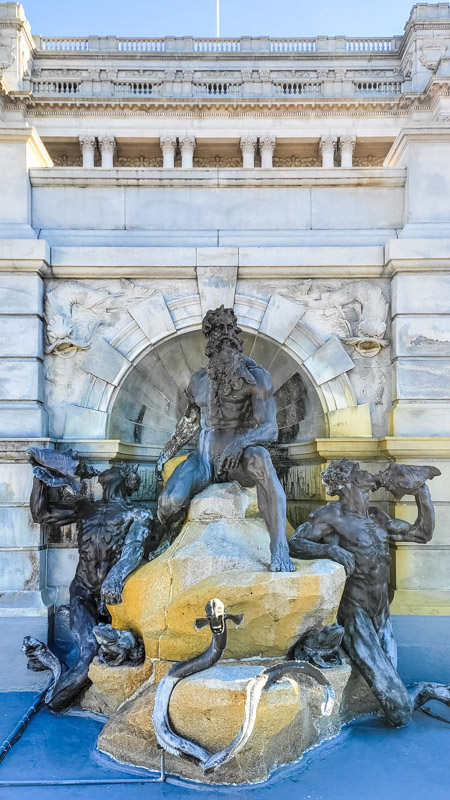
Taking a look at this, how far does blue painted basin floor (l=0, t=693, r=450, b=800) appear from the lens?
4.27 meters

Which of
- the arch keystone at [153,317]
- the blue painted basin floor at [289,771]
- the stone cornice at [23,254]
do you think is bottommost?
the blue painted basin floor at [289,771]

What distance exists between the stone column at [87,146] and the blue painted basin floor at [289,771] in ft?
91.1

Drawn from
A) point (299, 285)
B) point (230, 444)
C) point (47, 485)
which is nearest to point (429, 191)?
point (299, 285)

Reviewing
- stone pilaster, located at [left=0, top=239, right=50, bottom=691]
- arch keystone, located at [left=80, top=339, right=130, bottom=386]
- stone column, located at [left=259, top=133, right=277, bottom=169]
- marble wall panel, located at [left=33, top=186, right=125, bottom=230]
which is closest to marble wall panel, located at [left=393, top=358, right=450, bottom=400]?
arch keystone, located at [left=80, top=339, right=130, bottom=386]

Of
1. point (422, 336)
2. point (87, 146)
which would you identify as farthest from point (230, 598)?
point (87, 146)

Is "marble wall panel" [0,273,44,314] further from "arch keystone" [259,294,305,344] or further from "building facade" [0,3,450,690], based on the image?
"arch keystone" [259,294,305,344]

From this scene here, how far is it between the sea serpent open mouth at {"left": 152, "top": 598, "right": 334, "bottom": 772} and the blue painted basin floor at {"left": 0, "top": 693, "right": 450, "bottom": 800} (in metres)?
0.28

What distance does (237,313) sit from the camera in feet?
24.7

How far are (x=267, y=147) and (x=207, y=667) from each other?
2807 cm

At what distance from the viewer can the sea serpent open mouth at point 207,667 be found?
425 cm

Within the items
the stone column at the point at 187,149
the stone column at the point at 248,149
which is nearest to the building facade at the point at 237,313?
the stone column at the point at 248,149

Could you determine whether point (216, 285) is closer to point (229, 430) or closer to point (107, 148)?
point (229, 430)

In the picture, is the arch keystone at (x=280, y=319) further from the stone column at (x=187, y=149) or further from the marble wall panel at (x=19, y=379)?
the stone column at (x=187, y=149)

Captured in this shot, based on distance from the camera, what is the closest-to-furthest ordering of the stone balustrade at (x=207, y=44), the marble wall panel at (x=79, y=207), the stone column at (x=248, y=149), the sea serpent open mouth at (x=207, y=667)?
the sea serpent open mouth at (x=207, y=667)
the marble wall panel at (x=79, y=207)
the stone column at (x=248, y=149)
the stone balustrade at (x=207, y=44)
